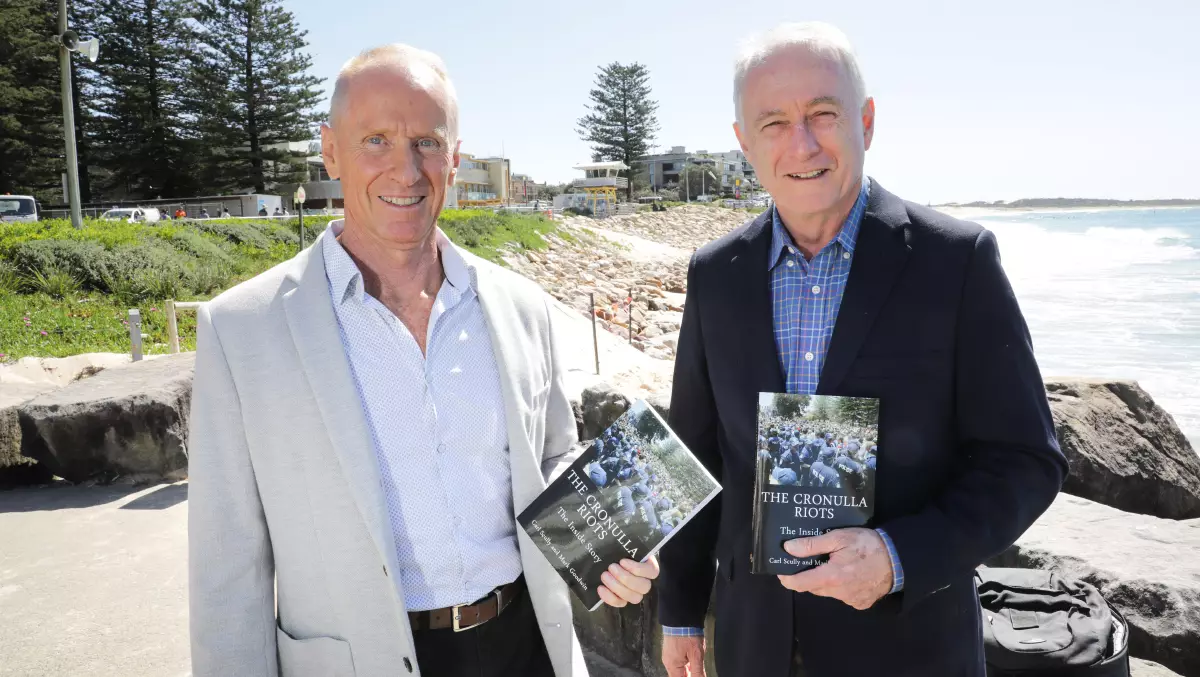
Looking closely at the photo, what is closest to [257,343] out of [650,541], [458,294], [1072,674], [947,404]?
[458,294]

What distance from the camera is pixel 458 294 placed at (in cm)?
187

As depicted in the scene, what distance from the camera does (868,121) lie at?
5.31ft

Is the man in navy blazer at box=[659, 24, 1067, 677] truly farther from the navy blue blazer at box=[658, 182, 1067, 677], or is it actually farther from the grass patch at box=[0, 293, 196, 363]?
the grass patch at box=[0, 293, 196, 363]

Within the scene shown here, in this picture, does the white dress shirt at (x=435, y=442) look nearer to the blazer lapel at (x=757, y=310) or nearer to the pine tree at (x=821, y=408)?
the blazer lapel at (x=757, y=310)

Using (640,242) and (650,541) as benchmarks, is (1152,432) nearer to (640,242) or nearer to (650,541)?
(650,541)

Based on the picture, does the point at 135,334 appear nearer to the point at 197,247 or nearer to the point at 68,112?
the point at 197,247

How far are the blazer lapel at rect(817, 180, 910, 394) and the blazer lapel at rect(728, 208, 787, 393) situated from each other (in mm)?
128

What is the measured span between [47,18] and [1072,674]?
38.4 m

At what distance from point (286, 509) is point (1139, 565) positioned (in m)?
2.57

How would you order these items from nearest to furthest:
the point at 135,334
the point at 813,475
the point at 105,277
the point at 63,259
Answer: the point at 813,475, the point at 135,334, the point at 105,277, the point at 63,259

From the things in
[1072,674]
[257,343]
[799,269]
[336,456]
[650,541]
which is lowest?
[1072,674]

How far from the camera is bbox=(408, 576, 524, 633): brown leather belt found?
1.69 metres

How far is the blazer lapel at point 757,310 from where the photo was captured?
157 cm

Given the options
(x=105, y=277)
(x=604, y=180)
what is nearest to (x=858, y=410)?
(x=105, y=277)
